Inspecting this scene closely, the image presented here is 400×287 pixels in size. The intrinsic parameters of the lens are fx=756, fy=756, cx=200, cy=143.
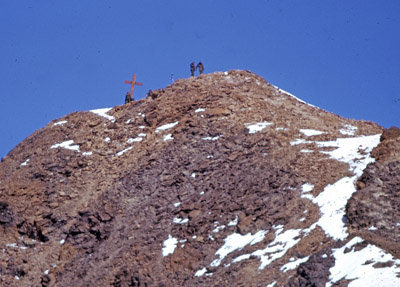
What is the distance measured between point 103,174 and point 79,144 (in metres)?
3.62

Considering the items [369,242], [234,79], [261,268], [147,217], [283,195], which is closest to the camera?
[369,242]

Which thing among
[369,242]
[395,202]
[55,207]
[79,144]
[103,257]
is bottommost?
[369,242]

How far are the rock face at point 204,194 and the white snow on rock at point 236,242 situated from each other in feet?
0.19

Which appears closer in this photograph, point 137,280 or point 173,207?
point 137,280

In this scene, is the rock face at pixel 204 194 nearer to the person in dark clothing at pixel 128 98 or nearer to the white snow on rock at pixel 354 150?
the white snow on rock at pixel 354 150

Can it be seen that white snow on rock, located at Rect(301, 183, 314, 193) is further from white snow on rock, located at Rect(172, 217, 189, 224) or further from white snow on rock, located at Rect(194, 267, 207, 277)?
white snow on rock, located at Rect(194, 267, 207, 277)

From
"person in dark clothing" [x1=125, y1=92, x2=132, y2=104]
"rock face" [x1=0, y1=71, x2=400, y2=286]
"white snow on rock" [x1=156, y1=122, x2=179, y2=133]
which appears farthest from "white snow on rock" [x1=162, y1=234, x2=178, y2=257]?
"person in dark clothing" [x1=125, y1=92, x2=132, y2=104]

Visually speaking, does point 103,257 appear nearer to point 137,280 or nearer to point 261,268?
point 137,280

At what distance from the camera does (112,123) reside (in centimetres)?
4103

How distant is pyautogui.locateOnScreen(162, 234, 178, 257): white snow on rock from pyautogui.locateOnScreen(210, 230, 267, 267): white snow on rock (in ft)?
7.04

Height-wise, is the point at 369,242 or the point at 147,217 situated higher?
the point at 147,217

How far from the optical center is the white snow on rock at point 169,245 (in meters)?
29.1

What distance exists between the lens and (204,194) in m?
32.3

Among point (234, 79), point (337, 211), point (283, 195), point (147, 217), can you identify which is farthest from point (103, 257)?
point (234, 79)
